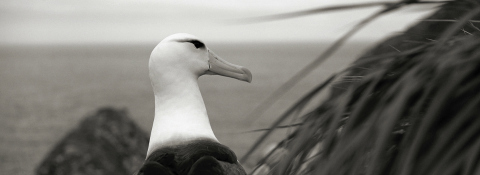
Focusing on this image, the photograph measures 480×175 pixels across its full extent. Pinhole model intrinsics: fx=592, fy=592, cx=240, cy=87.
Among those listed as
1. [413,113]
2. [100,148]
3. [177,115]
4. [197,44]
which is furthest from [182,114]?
[100,148]

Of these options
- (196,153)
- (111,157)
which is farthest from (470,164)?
(111,157)

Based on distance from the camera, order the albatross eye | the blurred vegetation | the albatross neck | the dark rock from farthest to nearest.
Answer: the dark rock, the albatross eye, the albatross neck, the blurred vegetation

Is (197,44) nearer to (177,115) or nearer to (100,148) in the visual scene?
(177,115)

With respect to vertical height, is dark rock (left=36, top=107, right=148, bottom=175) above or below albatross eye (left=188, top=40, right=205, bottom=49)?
below

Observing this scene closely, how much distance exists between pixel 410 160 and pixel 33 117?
57.1 feet

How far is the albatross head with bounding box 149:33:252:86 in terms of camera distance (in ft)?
7.54

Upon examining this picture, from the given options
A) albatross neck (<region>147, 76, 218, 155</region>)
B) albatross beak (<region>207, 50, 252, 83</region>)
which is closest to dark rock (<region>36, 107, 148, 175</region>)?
albatross beak (<region>207, 50, 252, 83</region>)

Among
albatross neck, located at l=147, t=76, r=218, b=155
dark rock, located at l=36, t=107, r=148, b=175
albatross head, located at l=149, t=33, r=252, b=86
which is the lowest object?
dark rock, located at l=36, t=107, r=148, b=175

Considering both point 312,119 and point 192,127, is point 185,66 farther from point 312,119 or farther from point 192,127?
point 312,119

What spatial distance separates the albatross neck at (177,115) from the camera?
2.17 meters

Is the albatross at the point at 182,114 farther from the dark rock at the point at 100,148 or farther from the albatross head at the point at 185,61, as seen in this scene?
the dark rock at the point at 100,148

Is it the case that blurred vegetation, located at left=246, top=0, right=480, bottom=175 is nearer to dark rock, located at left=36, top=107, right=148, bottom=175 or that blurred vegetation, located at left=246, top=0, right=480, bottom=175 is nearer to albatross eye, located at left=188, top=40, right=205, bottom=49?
albatross eye, located at left=188, top=40, right=205, bottom=49

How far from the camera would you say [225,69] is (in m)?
2.60

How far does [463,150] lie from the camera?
104 centimetres
